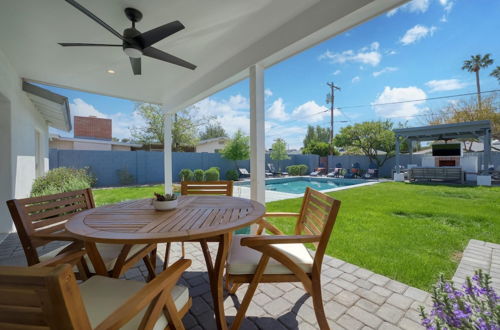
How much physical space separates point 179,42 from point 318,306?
325 centimetres

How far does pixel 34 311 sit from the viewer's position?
1.77ft

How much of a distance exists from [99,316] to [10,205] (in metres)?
1.07

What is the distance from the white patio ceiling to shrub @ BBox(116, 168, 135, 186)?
6926 mm

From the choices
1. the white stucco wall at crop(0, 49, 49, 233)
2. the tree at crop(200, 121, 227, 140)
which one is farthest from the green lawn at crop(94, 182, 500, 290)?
the tree at crop(200, 121, 227, 140)

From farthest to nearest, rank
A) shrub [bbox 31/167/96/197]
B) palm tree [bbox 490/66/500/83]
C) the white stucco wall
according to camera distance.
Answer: palm tree [bbox 490/66/500/83]
shrub [bbox 31/167/96/197]
the white stucco wall

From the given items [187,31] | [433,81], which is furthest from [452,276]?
[433,81]

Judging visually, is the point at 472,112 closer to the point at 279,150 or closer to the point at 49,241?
the point at 279,150

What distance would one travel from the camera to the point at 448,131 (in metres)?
9.26

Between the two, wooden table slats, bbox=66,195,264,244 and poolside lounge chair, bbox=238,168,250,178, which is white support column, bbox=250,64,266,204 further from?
poolside lounge chair, bbox=238,168,250,178

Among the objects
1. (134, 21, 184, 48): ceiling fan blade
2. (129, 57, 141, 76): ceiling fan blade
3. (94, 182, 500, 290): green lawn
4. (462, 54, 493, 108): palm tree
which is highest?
(462, 54, 493, 108): palm tree

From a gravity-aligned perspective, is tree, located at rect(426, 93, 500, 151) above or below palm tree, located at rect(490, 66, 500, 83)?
below

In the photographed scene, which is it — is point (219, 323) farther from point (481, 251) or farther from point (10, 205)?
point (481, 251)

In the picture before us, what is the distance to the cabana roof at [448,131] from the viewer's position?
27.8 feet

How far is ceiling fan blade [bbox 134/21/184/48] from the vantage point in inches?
80.9
